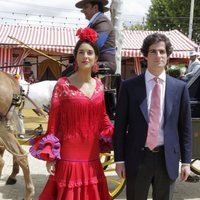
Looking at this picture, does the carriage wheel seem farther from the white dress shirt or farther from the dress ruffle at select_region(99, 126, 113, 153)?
the white dress shirt

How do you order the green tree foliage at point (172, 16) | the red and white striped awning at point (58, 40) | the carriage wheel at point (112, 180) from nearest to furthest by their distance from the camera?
1. the carriage wheel at point (112, 180)
2. the red and white striped awning at point (58, 40)
3. the green tree foliage at point (172, 16)

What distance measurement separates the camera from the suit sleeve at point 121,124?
285cm

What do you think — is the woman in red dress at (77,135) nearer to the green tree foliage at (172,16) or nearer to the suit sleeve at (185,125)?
the suit sleeve at (185,125)

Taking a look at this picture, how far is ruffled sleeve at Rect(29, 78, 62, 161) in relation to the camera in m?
2.96

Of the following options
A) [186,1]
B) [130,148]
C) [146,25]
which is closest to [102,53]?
[130,148]

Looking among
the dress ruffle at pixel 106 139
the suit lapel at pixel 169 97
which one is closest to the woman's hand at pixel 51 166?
the dress ruffle at pixel 106 139

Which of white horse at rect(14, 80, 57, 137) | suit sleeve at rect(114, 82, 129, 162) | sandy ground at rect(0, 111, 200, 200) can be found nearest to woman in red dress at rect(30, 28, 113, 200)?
suit sleeve at rect(114, 82, 129, 162)

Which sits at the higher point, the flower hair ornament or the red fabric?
the flower hair ornament

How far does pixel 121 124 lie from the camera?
112 inches

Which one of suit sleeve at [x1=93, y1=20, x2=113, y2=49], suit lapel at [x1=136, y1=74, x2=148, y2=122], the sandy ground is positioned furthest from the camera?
the sandy ground

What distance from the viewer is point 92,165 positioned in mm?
3125

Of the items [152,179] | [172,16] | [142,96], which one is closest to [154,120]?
[142,96]

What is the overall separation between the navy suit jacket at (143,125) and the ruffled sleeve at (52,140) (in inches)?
19.0

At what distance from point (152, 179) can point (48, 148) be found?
826 mm
